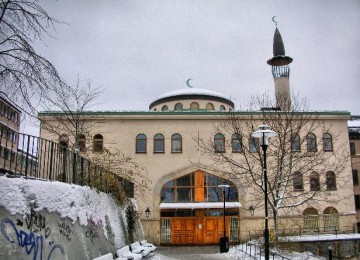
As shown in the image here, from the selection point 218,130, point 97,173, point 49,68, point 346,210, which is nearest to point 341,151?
point 346,210

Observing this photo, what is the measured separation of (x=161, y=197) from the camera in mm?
32844

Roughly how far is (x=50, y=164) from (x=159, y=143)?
2233 centimetres

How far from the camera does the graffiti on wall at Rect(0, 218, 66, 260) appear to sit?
7.54 meters

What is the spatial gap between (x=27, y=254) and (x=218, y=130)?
25711 millimetres

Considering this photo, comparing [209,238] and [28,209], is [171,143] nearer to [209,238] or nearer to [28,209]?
[209,238]

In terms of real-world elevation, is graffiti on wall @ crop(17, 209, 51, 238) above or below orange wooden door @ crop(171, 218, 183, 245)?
Result: above

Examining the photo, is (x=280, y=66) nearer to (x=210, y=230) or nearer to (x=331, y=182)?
(x=331, y=182)

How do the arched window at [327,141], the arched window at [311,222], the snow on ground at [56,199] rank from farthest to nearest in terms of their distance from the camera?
the arched window at [327,141], the arched window at [311,222], the snow on ground at [56,199]

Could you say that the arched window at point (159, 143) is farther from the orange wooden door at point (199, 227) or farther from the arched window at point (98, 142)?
the orange wooden door at point (199, 227)

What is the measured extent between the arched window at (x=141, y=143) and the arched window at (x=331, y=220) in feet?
51.9

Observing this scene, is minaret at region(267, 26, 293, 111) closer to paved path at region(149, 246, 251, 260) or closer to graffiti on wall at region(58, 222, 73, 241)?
paved path at region(149, 246, 251, 260)

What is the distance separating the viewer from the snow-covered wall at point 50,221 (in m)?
7.81

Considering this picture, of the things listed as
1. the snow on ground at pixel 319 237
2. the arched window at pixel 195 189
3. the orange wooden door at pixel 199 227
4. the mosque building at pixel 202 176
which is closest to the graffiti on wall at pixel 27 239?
the snow on ground at pixel 319 237

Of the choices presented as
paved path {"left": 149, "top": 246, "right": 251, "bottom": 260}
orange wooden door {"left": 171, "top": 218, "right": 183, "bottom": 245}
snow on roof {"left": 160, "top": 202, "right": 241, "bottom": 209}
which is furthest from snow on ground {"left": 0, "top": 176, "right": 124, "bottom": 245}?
orange wooden door {"left": 171, "top": 218, "right": 183, "bottom": 245}
